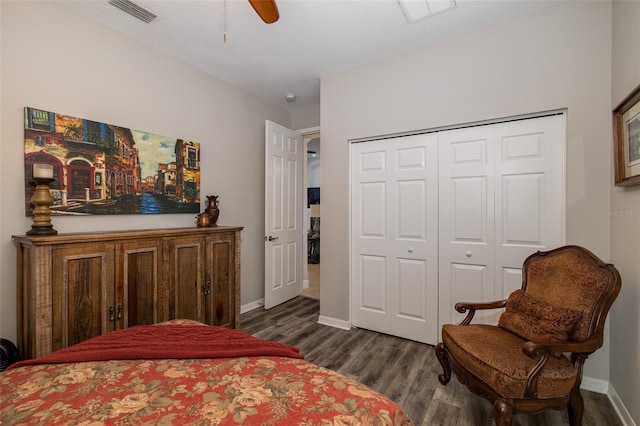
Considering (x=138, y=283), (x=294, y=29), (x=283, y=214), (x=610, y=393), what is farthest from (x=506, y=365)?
(x=283, y=214)

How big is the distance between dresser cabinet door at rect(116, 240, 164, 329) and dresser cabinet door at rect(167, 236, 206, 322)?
0.33ft

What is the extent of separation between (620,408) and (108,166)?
4.15 m

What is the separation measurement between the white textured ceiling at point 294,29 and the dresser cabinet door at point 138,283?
1879mm

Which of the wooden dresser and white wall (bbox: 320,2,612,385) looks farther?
white wall (bbox: 320,2,612,385)

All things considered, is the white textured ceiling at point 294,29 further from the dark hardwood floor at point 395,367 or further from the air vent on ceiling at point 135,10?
the dark hardwood floor at point 395,367

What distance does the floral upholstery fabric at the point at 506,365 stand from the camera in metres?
1.52

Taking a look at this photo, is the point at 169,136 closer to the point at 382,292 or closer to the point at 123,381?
the point at 123,381

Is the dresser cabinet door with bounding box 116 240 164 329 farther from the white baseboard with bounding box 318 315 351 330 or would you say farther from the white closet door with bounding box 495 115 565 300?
the white closet door with bounding box 495 115 565 300

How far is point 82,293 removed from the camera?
6.27 ft

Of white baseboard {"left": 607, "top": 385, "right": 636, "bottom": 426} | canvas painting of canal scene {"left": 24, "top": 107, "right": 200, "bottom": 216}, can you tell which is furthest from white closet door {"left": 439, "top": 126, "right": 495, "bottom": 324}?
canvas painting of canal scene {"left": 24, "top": 107, "right": 200, "bottom": 216}

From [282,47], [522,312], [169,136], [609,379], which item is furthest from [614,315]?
[169,136]

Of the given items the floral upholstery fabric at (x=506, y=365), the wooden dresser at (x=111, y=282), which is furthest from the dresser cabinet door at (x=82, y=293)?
the floral upholstery fabric at (x=506, y=365)

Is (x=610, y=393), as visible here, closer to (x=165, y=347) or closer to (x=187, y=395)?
(x=187, y=395)

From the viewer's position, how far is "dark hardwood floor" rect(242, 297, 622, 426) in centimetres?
186
